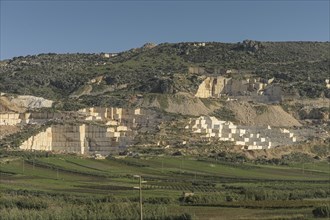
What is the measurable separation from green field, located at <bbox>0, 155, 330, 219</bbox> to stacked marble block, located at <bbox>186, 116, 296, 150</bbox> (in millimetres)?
15672

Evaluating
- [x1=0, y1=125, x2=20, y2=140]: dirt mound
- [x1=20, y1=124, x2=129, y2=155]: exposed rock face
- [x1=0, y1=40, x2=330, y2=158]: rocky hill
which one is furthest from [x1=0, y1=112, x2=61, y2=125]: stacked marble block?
[x1=20, y1=124, x2=129, y2=155]: exposed rock face

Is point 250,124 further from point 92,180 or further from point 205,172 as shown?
point 92,180

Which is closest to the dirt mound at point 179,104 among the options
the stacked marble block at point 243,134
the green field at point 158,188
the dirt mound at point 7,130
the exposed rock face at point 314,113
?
the stacked marble block at point 243,134

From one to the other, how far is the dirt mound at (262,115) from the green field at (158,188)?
33122mm

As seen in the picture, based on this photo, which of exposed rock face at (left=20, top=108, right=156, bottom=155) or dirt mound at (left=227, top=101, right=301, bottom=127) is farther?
dirt mound at (left=227, top=101, right=301, bottom=127)

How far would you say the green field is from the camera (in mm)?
51656

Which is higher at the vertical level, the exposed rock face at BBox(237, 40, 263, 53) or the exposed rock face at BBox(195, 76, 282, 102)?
the exposed rock face at BBox(237, 40, 263, 53)

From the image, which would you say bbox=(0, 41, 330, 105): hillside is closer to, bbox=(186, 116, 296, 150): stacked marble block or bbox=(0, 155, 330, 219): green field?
bbox=(186, 116, 296, 150): stacked marble block

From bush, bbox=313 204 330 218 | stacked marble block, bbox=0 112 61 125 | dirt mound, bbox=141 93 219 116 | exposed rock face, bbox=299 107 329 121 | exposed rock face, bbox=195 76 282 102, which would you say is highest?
exposed rock face, bbox=195 76 282 102

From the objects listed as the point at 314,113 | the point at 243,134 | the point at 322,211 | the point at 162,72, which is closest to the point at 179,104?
the point at 243,134

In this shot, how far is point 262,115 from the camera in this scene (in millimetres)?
135250

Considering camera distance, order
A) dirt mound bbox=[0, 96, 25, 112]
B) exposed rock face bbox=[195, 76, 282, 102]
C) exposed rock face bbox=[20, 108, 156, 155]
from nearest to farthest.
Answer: exposed rock face bbox=[20, 108, 156, 155] → dirt mound bbox=[0, 96, 25, 112] → exposed rock face bbox=[195, 76, 282, 102]

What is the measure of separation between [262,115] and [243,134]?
61.2 ft

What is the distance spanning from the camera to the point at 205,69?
174500mm
